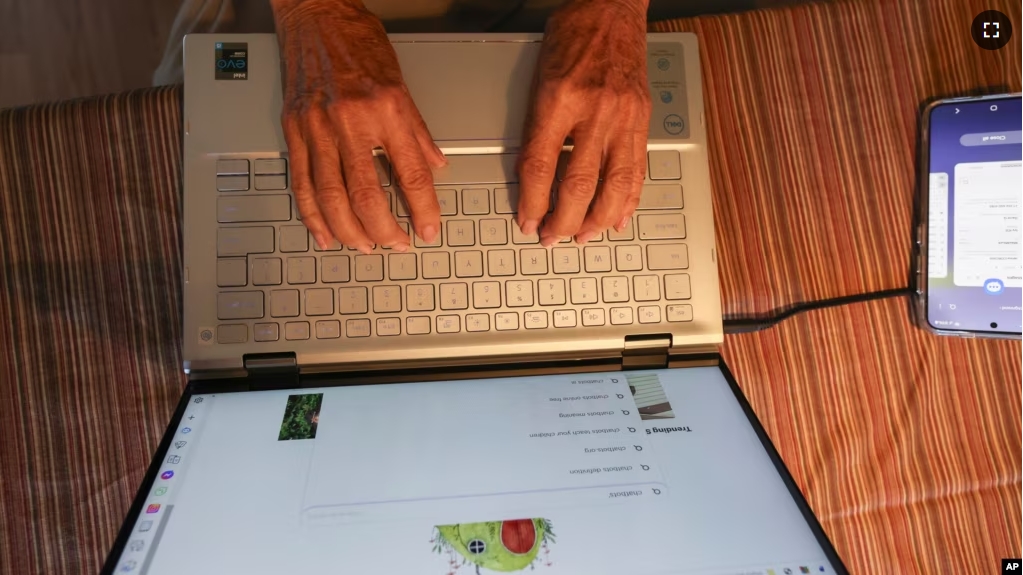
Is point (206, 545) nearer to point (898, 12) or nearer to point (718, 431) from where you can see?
point (718, 431)

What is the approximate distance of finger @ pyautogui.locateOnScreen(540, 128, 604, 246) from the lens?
57 centimetres

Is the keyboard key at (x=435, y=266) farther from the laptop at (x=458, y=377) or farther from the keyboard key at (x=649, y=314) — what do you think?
the keyboard key at (x=649, y=314)

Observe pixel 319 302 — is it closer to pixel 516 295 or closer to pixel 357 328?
pixel 357 328

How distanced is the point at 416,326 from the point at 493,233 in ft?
0.39

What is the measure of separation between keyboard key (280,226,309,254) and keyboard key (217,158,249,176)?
0.22 ft

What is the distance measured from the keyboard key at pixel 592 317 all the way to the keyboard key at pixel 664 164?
15cm

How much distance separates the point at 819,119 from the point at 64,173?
2.85 ft

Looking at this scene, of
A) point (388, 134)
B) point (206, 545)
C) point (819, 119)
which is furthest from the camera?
point (819, 119)

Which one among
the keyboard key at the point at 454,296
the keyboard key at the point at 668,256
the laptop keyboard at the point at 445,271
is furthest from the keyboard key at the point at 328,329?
the keyboard key at the point at 668,256

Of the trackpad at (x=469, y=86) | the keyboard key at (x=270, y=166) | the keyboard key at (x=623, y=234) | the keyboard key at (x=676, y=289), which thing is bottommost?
the keyboard key at (x=676, y=289)

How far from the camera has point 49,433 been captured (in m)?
0.62

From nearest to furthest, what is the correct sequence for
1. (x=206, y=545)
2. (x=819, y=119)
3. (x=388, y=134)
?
(x=206, y=545) < (x=388, y=134) < (x=819, y=119)

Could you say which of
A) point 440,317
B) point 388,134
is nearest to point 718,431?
point 440,317

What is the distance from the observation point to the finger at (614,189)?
22.7 inches
